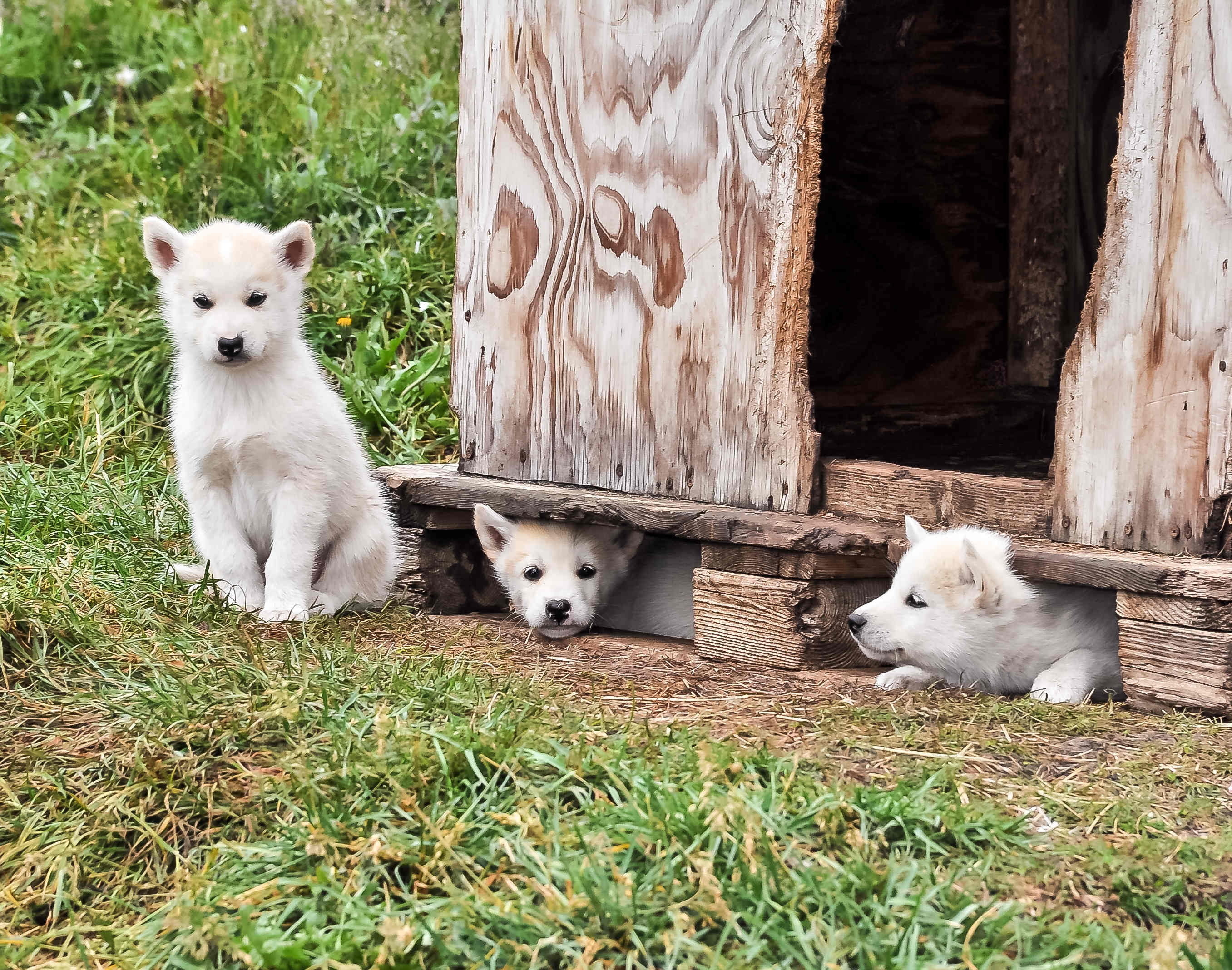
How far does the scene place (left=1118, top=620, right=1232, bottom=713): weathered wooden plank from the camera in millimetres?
3652

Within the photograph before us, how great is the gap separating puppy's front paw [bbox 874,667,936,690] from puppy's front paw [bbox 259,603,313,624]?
195 cm

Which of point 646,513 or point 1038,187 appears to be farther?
point 1038,187

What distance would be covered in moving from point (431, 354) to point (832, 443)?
2184 mm

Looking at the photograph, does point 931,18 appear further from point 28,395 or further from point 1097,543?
point 28,395

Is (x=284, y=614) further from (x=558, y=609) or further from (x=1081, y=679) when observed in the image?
(x=1081, y=679)

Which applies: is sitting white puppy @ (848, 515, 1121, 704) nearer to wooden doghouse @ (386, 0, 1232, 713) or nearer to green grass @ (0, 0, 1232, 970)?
wooden doghouse @ (386, 0, 1232, 713)

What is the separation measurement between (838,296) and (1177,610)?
127 inches

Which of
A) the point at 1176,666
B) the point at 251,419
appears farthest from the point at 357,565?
the point at 1176,666

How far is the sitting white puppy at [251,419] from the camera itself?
4848mm

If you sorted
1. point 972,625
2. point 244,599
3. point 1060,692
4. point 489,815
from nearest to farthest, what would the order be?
point 489,815, point 1060,692, point 972,625, point 244,599

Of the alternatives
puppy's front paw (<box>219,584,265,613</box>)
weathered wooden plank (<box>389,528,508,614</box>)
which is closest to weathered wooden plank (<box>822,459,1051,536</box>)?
weathered wooden plank (<box>389,528,508,614</box>)

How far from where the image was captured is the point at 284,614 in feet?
15.7

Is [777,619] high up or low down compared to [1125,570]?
down

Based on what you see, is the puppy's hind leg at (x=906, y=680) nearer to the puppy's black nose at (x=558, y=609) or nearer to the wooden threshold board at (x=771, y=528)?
the wooden threshold board at (x=771, y=528)
